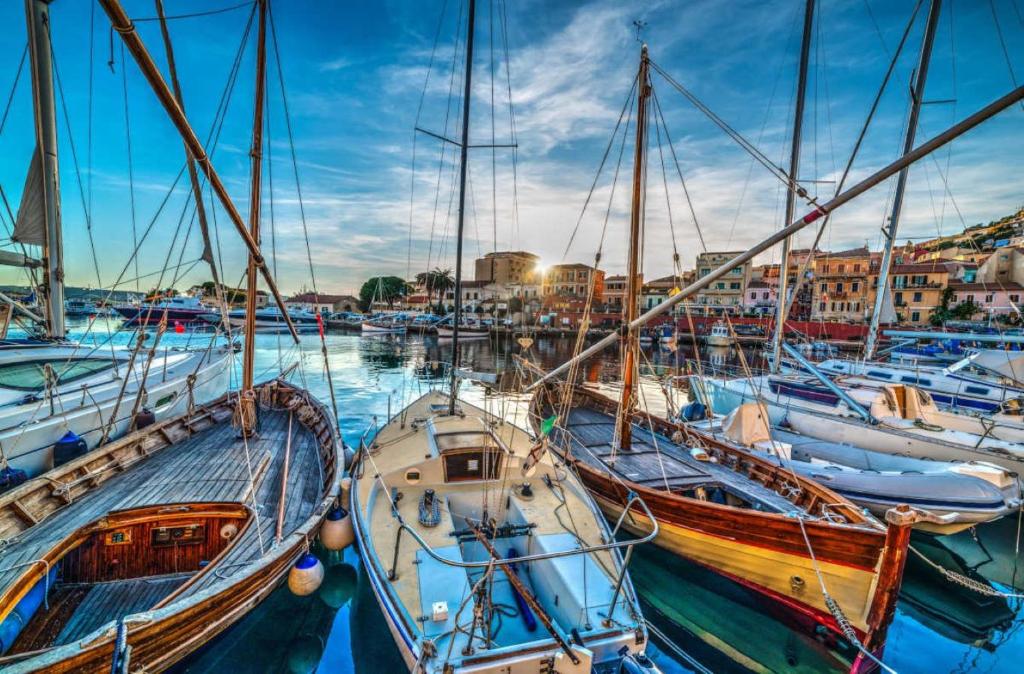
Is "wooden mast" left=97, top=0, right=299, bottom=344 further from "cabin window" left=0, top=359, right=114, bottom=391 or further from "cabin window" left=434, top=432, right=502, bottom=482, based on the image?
"cabin window" left=0, top=359, right=114, bottom=391

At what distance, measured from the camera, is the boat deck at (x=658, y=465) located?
25.7 feet

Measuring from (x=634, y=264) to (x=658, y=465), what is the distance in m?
4.65

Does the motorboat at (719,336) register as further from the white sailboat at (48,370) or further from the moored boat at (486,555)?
the white sailboat at (48,370)

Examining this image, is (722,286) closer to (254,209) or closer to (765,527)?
(765,527)

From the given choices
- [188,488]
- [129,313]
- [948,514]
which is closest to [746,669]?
[948,514]

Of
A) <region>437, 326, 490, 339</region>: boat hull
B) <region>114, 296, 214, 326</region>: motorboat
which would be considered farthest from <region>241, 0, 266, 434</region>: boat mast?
<region>114, 296, 214, 326</region>: motorboat

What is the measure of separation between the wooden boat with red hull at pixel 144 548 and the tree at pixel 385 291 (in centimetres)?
9277

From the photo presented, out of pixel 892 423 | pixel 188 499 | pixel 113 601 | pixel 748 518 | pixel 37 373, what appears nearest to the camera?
pixel 113 601

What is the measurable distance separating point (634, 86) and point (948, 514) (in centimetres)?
1068

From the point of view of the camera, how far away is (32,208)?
35.2 ft

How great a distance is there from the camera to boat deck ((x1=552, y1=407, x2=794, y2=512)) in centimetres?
783

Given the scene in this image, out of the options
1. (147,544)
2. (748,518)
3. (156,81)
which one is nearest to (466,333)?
(147,544)

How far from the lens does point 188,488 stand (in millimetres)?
6609

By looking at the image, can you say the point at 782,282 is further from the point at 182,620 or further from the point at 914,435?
the point at 182,620
